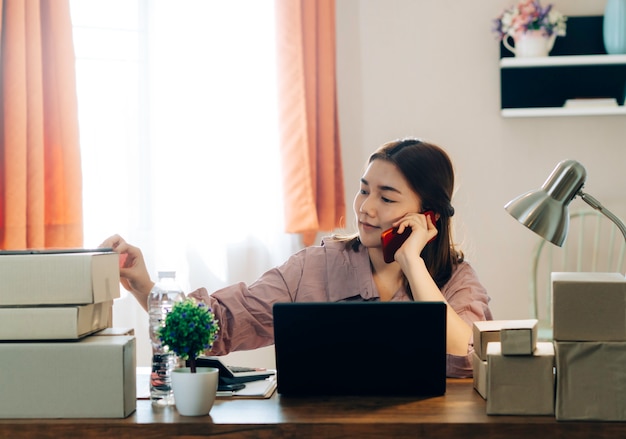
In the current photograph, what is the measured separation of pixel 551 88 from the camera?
348 cm

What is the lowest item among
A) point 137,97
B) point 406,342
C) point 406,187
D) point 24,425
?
point 24,425

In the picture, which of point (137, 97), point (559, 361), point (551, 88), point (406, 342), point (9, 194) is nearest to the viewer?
point (559, 361)

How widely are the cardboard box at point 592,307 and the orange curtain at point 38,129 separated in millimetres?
2049

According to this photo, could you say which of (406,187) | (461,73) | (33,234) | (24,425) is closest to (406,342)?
(24,425)

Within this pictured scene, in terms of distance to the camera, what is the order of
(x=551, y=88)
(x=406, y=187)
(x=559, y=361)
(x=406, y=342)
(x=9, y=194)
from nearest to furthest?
1. (x=559, y=361)
2. (x=406, y=342)
3. (x=406, y=187)
4. (x=9, y=194)
5. (x=551, y=88)

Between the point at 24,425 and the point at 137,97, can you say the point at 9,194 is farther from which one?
the point at 24,425

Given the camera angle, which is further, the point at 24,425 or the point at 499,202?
the point at 499,202

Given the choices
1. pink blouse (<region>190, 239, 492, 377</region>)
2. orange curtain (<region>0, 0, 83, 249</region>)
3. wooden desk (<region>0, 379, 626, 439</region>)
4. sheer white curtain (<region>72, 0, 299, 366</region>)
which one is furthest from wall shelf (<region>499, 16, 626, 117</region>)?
wooden desk (<region>0, 379, 626, 439</region>)

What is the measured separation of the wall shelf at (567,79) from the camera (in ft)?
11.2

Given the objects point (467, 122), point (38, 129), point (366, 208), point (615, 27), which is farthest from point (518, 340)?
point (615, 27)

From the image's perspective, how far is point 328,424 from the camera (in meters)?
1.22

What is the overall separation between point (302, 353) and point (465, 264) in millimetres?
882

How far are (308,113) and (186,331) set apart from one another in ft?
6.91

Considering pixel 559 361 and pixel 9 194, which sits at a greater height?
pixel 9 194
